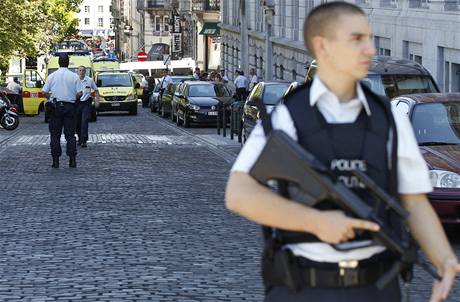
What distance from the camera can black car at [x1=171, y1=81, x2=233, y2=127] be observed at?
132 feet

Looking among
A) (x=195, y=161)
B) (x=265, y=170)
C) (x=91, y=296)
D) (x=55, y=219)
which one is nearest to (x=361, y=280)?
(x=265, y=170)

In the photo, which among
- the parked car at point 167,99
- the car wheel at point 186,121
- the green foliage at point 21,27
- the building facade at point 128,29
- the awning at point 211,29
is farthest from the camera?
the building facade at point 128,29

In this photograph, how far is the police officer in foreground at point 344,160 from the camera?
4.19 metres

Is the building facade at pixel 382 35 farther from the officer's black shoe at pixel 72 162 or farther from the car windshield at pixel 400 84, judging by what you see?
the officer's black shoe at pixel 72 162

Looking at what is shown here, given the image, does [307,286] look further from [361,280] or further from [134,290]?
[134,290]

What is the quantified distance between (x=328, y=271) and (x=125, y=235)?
8.07 metres

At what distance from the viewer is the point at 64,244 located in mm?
11555

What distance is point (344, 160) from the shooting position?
422 centimetres

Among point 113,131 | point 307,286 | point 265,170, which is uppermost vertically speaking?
point 265,170

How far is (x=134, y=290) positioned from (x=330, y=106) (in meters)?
5.06

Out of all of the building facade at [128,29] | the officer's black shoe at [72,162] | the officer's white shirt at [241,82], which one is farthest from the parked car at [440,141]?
the building facade at [128,29]

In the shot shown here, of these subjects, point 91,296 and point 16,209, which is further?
point 16,209

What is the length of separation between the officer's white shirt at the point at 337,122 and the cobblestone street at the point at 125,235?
459 centimetres

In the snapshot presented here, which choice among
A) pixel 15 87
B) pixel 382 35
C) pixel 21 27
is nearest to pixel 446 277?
pixel 382 35
